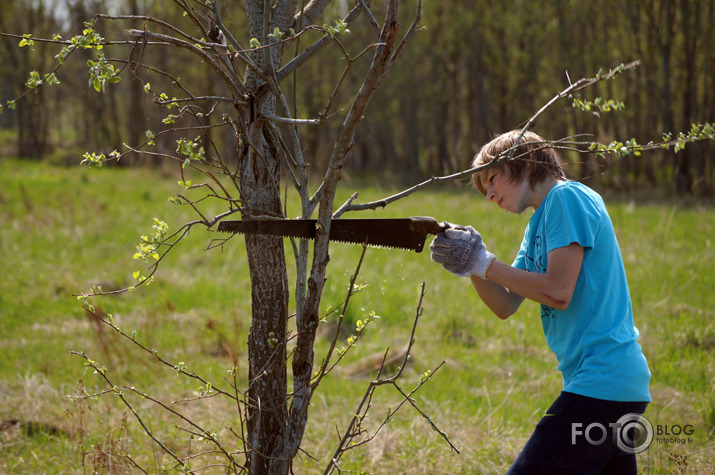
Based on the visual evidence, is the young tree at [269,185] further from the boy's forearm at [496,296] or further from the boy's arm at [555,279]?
the boy's forearm at [496,296]

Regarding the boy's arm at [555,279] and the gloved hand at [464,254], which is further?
the gloved hand at [464,254]

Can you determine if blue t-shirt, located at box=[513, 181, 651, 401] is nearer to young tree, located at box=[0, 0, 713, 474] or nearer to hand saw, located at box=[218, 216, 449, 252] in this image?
young tree, located at box=[0, 0, 713, 474]

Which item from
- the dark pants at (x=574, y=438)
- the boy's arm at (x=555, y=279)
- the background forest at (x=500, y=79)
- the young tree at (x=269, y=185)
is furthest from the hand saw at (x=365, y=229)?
the background forest at (x=500, y=79)

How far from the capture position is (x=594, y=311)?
84.9 inches

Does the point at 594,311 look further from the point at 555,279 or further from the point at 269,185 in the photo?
the point at 269,185

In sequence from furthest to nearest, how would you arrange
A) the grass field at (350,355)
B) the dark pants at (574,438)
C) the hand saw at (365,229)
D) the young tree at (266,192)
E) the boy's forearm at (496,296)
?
1. the grass field at (350,355)
2. the boy's forearm at (496,296)
3. the hand saw at (365,229)
4. the young tree at (266,192)
5. the dark pants at (574,438)

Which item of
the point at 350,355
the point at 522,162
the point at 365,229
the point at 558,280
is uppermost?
the point at 522,162

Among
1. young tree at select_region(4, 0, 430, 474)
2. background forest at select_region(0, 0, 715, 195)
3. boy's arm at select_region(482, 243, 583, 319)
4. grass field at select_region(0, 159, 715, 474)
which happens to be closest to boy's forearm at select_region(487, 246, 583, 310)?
boy's arm at select_region(482, 243, 583, 319)

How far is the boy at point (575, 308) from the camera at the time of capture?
2.07m

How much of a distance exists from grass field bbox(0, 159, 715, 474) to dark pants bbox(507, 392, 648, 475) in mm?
556

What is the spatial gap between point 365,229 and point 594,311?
0.90 m

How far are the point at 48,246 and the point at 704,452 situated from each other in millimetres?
8623

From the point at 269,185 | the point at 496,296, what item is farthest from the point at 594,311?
the point at 269,185

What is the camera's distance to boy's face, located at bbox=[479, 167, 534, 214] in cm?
234
